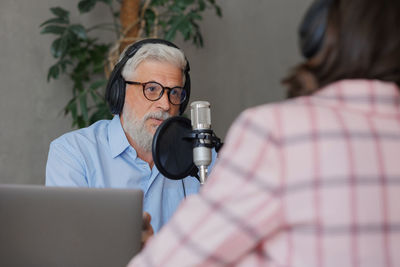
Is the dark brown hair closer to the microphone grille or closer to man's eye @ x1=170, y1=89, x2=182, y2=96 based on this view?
the microphone grille

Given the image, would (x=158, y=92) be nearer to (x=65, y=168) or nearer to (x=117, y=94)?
(x=117, y=94)

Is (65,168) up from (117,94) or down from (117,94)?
down

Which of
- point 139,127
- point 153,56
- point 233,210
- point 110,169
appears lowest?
point 110,169

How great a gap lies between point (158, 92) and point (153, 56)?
0.48ft

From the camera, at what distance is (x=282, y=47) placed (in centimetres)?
475

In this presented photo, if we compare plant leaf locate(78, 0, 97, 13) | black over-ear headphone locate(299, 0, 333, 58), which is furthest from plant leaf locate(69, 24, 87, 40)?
black over-ear headphone locate(299, 0, 333, 58)

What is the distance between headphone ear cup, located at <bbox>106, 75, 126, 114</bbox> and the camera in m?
2.29

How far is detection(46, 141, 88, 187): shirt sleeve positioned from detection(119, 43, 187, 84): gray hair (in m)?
0.41

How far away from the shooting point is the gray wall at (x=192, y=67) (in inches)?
126

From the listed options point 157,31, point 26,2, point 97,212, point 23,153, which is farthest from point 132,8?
point 97,212

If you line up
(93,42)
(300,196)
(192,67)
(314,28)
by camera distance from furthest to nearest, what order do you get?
(192,67) → (93,42) → (314,28) → (300,196)

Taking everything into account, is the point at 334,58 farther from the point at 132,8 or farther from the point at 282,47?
the point at 282,47

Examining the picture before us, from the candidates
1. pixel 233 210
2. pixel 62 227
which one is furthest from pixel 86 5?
pixel 233 210

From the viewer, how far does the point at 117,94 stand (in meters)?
2.29
